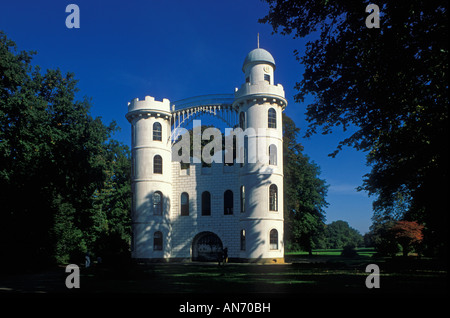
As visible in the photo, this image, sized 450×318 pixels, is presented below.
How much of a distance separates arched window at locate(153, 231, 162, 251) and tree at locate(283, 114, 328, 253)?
12319 mm

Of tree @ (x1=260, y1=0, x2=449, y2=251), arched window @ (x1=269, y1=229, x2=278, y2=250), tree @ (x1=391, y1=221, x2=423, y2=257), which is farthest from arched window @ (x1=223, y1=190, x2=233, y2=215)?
tree @ (x1=260, y1=0, x2=449, y2=251)

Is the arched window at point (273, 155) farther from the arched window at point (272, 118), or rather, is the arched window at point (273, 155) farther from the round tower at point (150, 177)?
the round tower at point (150, 177)

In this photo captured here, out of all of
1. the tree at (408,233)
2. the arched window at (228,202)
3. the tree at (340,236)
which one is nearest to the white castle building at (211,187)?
the arched window at (228,202)

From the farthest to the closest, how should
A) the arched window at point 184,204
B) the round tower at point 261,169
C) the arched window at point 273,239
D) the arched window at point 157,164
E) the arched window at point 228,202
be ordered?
the arched window at point 184,204
the arched window at point 157,164
the arched window at point 228,202
the arched window at point 273,239
the round tower at point 261,169

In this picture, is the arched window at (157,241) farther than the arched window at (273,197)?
Yes

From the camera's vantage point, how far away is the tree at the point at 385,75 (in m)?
12.6

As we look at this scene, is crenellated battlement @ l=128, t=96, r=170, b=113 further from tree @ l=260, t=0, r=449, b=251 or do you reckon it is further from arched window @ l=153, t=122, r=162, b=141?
tree @ l=260, t=0, r=449, b=251

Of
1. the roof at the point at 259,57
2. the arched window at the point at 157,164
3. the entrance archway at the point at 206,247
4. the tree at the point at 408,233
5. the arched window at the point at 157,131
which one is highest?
the roof at the point at 259,57

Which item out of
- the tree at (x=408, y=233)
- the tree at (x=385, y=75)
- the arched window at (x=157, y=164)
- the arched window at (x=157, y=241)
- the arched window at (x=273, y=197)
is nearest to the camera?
the tree at (x=385, y=75)

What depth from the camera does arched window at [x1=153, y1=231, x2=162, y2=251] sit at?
37.1 metres

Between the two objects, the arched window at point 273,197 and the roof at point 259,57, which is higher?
the roof at point 259,57

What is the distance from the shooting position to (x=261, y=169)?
3412cm
